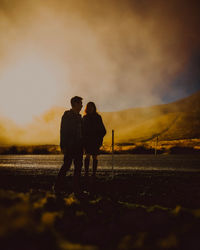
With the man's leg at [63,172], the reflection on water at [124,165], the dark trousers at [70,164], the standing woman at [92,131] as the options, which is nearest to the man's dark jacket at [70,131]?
the dark trousers at [70,164]

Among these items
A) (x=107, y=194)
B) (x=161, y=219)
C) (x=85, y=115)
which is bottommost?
(x=107, y=194)

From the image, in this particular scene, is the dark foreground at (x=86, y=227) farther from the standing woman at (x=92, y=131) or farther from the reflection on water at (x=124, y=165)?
the reflection on water at (x=124, y=165)

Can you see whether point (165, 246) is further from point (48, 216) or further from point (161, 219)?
point (48, 216)

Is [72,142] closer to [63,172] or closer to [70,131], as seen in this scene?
[70,131]

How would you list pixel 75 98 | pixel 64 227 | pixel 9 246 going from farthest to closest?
pixel 75 98 < pixel 64 227 < pixel 9 246

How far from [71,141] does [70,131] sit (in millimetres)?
241

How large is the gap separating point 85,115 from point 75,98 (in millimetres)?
1185

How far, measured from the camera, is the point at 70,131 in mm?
4930

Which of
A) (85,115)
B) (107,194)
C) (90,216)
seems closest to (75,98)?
(85,115)

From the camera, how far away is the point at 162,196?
4664 millimetres

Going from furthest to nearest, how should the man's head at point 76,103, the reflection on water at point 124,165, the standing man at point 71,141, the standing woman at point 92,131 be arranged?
1. the reflection on water at point 124,165
2. the standing woman at point 92,131
3. the man's head at point 76,103
4. the standing man at point 71,141

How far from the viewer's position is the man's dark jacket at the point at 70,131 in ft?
15.9

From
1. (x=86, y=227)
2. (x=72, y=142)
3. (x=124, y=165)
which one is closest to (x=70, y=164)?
(x=72, y=142)

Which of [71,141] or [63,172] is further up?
[71,141]
